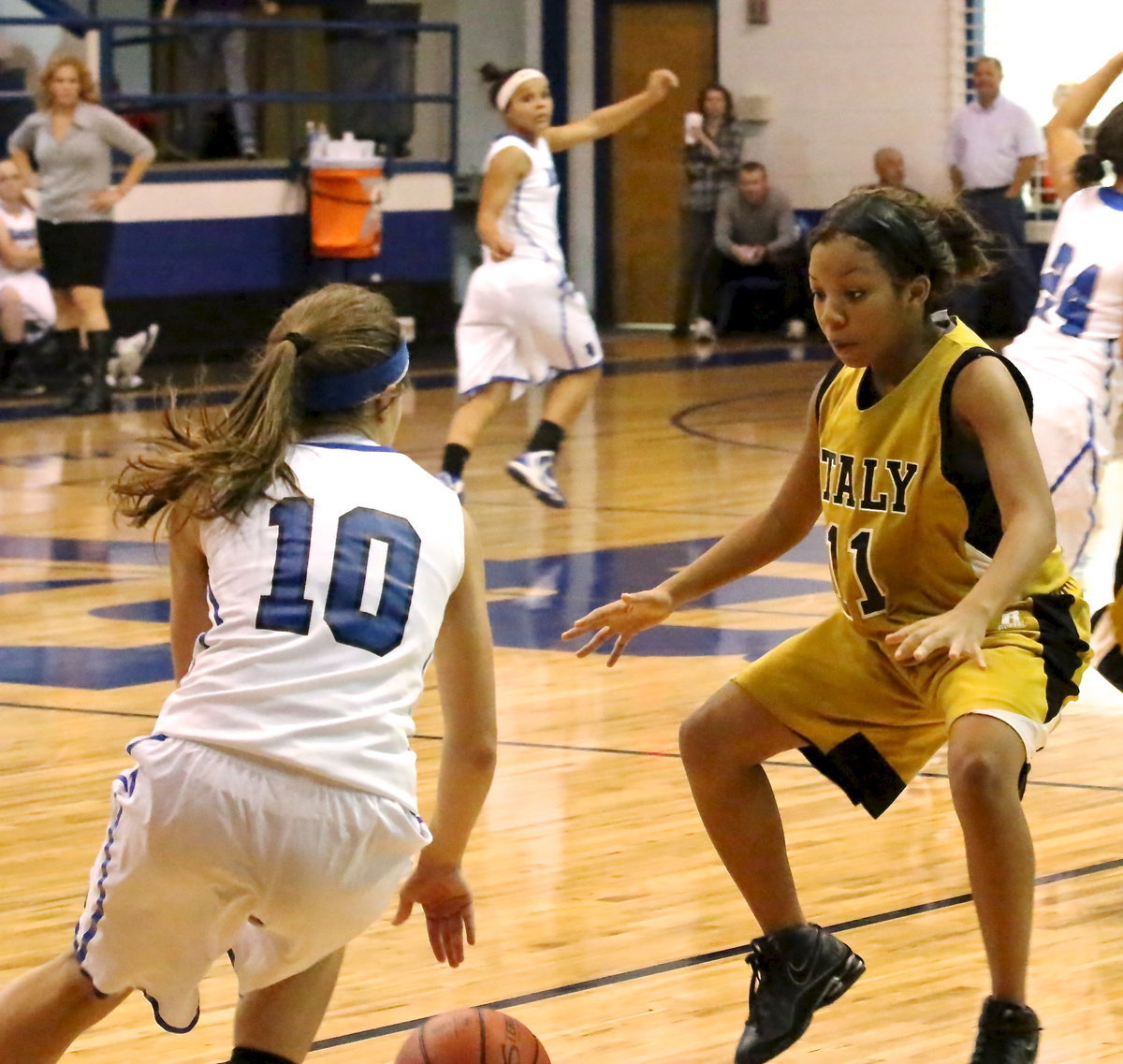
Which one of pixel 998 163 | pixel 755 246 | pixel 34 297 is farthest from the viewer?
pixel 755 246

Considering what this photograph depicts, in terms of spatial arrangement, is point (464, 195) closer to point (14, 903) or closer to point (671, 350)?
point (671, 350)

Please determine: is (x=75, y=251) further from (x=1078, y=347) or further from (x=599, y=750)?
(x=1078, y=347)

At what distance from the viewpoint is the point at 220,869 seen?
8.21 ft

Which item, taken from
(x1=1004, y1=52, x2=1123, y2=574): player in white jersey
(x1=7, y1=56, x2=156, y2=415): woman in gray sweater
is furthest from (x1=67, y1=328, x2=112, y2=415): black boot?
(x1=1004, y1=52, x2=1123, y2=574): player in white jersey

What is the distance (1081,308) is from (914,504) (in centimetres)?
216

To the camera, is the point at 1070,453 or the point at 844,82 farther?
the point at 844,82

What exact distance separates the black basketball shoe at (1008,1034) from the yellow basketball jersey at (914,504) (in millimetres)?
559

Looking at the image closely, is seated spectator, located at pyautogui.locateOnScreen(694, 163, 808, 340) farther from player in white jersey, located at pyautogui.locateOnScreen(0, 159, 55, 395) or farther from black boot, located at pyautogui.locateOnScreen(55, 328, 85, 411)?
player in white jersey, located at pyautogui.locateOnScreen(0, 159, 55, 395)

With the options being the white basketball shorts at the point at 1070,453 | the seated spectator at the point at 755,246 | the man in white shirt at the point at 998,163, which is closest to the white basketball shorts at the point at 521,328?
the white basketball shorts at the point at 1070,453

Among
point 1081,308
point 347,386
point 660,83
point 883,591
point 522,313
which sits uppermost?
point 660,83

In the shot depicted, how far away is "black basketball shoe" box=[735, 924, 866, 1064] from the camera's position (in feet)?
10.4

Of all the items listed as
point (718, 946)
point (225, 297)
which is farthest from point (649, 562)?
point (225, 297)

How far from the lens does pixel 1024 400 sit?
10.5 ft

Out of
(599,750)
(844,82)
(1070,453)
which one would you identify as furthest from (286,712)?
(844,82)
